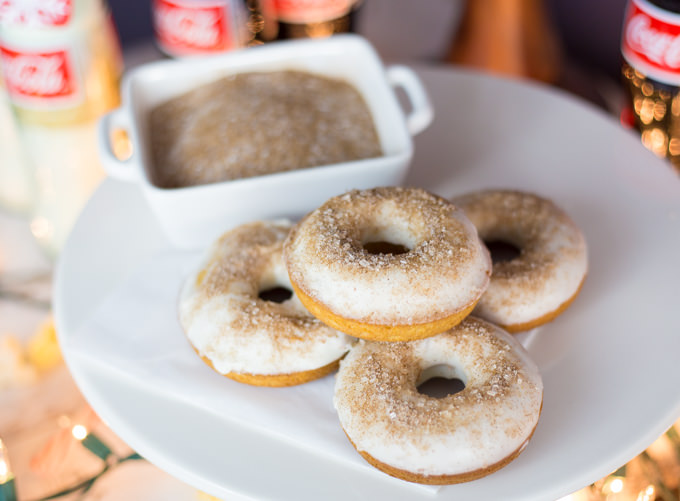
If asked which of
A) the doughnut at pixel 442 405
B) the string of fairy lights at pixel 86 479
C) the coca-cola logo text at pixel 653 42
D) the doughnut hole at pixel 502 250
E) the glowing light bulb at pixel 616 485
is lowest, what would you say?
the string of fairy lights at pixel 86 479

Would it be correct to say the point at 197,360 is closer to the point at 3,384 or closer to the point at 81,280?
the point at 81,280

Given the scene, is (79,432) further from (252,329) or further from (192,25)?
(192,25)

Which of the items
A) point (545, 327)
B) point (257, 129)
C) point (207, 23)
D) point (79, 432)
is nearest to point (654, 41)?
point (545, 327)

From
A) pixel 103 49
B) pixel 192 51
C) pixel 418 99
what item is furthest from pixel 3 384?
pixel 418 99

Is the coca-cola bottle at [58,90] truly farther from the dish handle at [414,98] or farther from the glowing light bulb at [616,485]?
the glowing light bulb at [616,485]

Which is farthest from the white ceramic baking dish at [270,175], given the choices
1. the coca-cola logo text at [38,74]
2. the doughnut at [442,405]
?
the doughnut at [442,405]

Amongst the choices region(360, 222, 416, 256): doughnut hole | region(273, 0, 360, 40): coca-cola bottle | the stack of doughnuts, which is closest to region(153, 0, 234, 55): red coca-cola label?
region(273, 0, 360, 40): coca-cola bottle
